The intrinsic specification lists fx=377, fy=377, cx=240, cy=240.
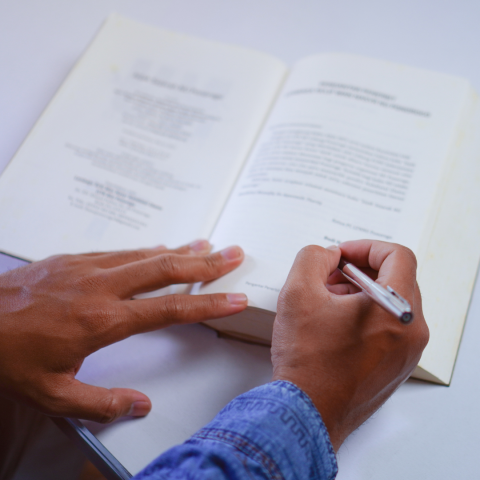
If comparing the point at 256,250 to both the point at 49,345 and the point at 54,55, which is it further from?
the point at 54,55

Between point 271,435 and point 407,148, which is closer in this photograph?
point 271,435

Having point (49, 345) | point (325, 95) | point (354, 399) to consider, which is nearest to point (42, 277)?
point (49, 345)

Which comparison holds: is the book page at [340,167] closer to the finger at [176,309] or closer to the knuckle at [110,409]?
the finger at [176,309]

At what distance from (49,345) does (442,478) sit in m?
0.53

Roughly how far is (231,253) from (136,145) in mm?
312

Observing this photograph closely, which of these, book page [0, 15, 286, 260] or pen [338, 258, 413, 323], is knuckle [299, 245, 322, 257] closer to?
pen [338, 258, 413, 323]

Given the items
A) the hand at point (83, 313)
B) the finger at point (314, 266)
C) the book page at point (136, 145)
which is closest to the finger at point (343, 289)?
the finger at point (314, 266)

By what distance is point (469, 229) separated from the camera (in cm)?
62

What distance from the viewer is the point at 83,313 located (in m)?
0.50

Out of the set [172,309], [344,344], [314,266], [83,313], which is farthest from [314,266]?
[83,313]

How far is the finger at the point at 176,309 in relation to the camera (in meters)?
0.52

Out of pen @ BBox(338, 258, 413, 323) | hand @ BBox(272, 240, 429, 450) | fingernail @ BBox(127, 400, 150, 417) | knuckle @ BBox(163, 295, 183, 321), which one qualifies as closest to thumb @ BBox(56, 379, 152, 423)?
fingernail @ BBox(127, 400, 150, 417)

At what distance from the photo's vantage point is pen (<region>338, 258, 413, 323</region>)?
34 cm

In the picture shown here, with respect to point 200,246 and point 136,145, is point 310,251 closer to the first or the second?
point 200,246
